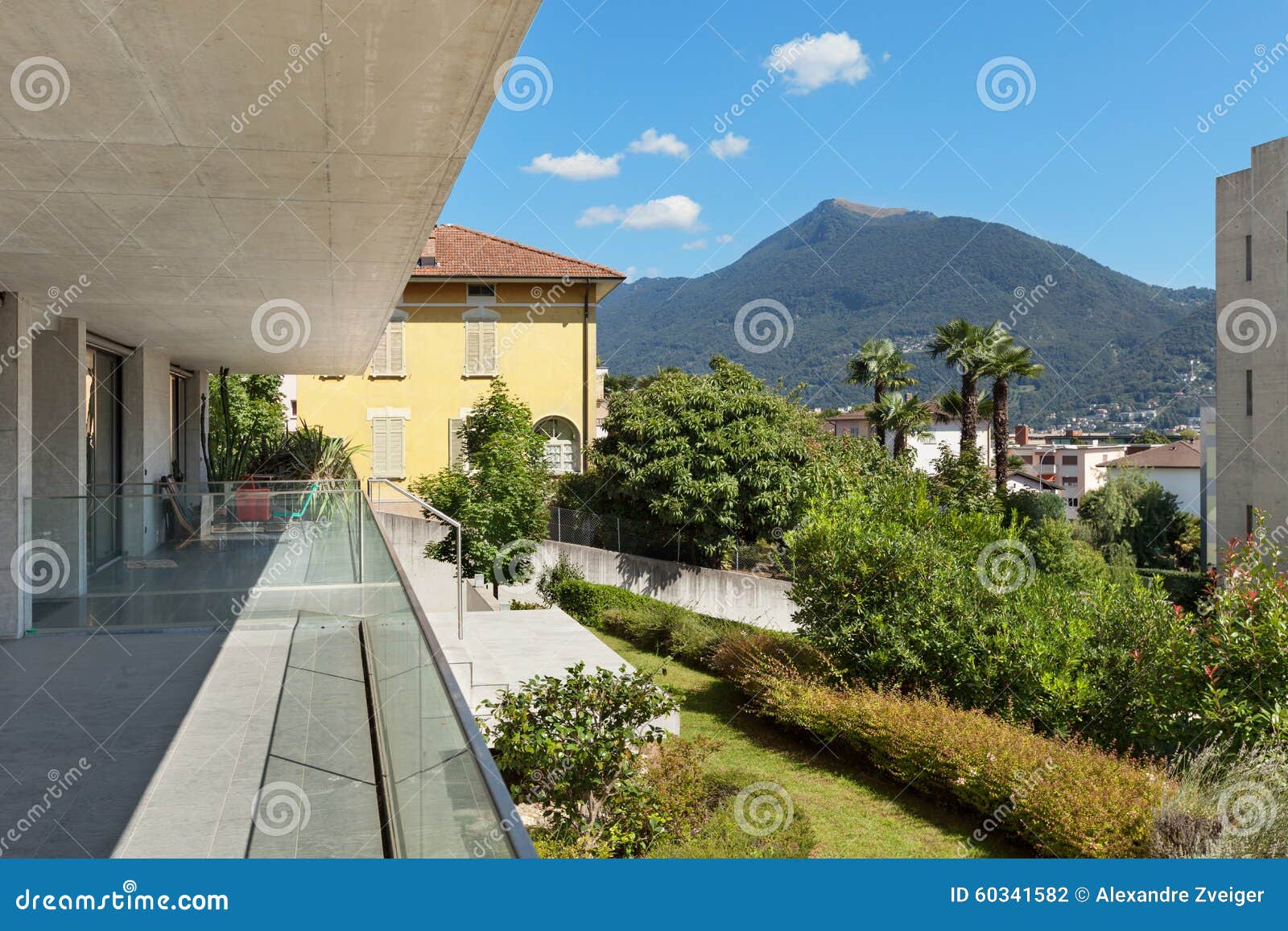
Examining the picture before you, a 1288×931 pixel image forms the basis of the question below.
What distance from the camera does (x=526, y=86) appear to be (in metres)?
7.77

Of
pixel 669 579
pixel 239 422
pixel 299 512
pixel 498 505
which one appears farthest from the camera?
pixel 669 579

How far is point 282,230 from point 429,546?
58.3 ft

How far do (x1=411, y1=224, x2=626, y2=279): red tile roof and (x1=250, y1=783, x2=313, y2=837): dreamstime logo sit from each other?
88.2ft

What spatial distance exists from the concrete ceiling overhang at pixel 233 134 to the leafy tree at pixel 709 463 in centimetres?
1655

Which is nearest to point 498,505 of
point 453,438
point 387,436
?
point 453,438

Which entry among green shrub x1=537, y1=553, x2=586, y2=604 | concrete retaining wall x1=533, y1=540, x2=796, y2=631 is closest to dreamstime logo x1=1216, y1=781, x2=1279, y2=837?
concrete retaining wall x1=533, y1=540, x2=796, y2=631

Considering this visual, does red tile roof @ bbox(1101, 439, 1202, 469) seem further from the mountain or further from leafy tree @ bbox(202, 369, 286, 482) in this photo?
leafy tree @ bbox(202, 369, 286, 482)

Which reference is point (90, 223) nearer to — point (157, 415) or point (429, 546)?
point (157, 415)

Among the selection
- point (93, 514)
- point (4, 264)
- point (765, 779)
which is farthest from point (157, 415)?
point (765, 779)

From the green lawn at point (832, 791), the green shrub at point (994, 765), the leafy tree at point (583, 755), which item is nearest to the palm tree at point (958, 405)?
the green lawn at point (832, 791)

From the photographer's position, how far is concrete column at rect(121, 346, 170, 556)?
44.7 ft

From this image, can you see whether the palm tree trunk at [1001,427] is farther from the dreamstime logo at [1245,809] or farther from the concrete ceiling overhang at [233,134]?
the concrete ceiling overhang at [233,134]

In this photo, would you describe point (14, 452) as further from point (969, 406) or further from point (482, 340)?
point (969, 406)

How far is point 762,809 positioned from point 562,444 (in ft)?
71.5
